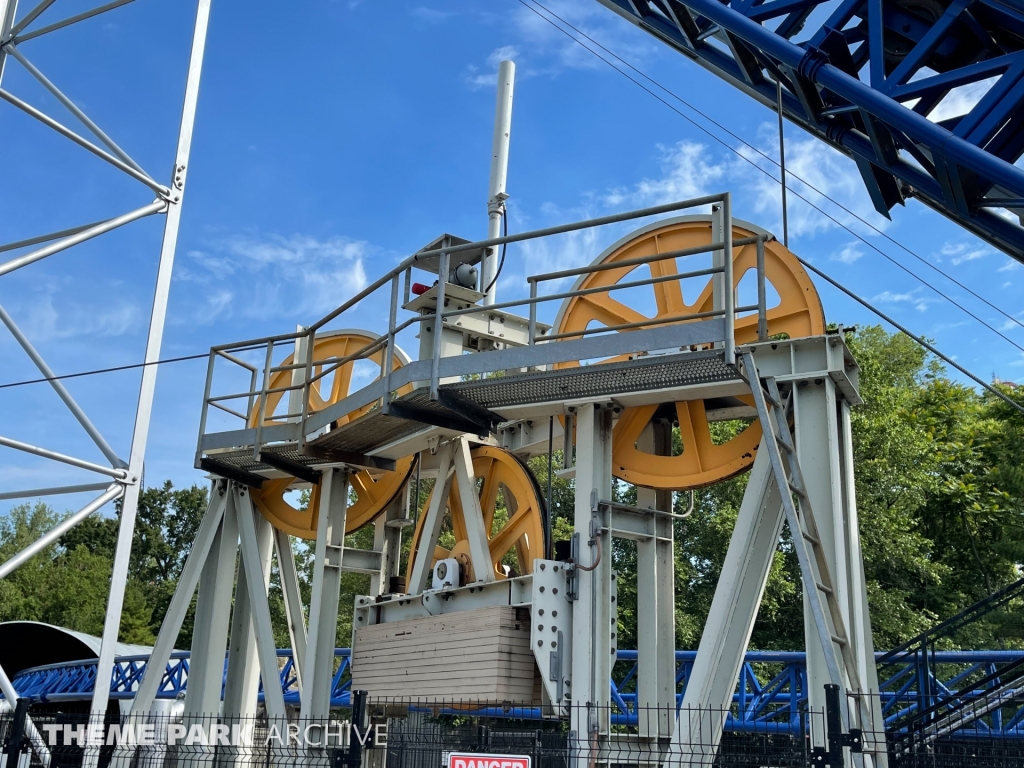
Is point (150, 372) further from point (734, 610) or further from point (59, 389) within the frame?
point (734, 610)

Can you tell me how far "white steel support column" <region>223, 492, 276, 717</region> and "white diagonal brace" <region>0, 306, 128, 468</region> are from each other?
4118 mm

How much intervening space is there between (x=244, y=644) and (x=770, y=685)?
8364 mm

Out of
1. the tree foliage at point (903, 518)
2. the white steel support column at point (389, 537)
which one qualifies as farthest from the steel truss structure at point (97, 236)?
the tree foliage at point (903, 518)

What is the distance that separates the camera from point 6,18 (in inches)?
406

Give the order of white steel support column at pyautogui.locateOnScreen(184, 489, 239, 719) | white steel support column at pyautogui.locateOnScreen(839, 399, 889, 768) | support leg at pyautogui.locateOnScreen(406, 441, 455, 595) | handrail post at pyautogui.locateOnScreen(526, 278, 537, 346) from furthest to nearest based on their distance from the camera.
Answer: white steel support column at pyautogui.locateOnScreen(184, 489, 239, 719) → support leg at pyautogui.locateOnScreen(406, 441, 455, 595) → handrail post at pyautogui.locateOnScreen(526, 278, 537, 346) → white steel support column at pyautogui.locateOnScreen(839, 399, 889, 768)

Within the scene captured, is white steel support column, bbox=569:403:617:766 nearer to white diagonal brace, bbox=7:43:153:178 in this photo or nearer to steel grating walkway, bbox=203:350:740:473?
steel grating walkway, bbox=203:350:740:473

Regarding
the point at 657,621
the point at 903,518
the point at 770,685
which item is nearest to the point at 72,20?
the point at 657,621

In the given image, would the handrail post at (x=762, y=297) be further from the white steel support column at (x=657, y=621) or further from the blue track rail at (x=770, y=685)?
the blue track rail at (x=770, y=685)

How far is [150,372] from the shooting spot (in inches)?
355

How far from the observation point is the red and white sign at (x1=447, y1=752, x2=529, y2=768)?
21.9 feet

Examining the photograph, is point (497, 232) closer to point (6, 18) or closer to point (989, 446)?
point (6, 18)

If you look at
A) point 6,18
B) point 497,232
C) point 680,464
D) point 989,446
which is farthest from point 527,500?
point 989,446

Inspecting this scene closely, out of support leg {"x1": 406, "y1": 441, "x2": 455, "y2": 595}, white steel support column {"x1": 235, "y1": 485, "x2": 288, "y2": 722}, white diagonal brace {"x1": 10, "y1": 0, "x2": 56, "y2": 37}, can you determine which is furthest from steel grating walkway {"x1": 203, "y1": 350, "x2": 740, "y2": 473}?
white diagonal brace {"x1": 10, "y1": 0, "x2": 56, "y2": 37}

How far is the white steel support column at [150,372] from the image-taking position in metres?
8.72
